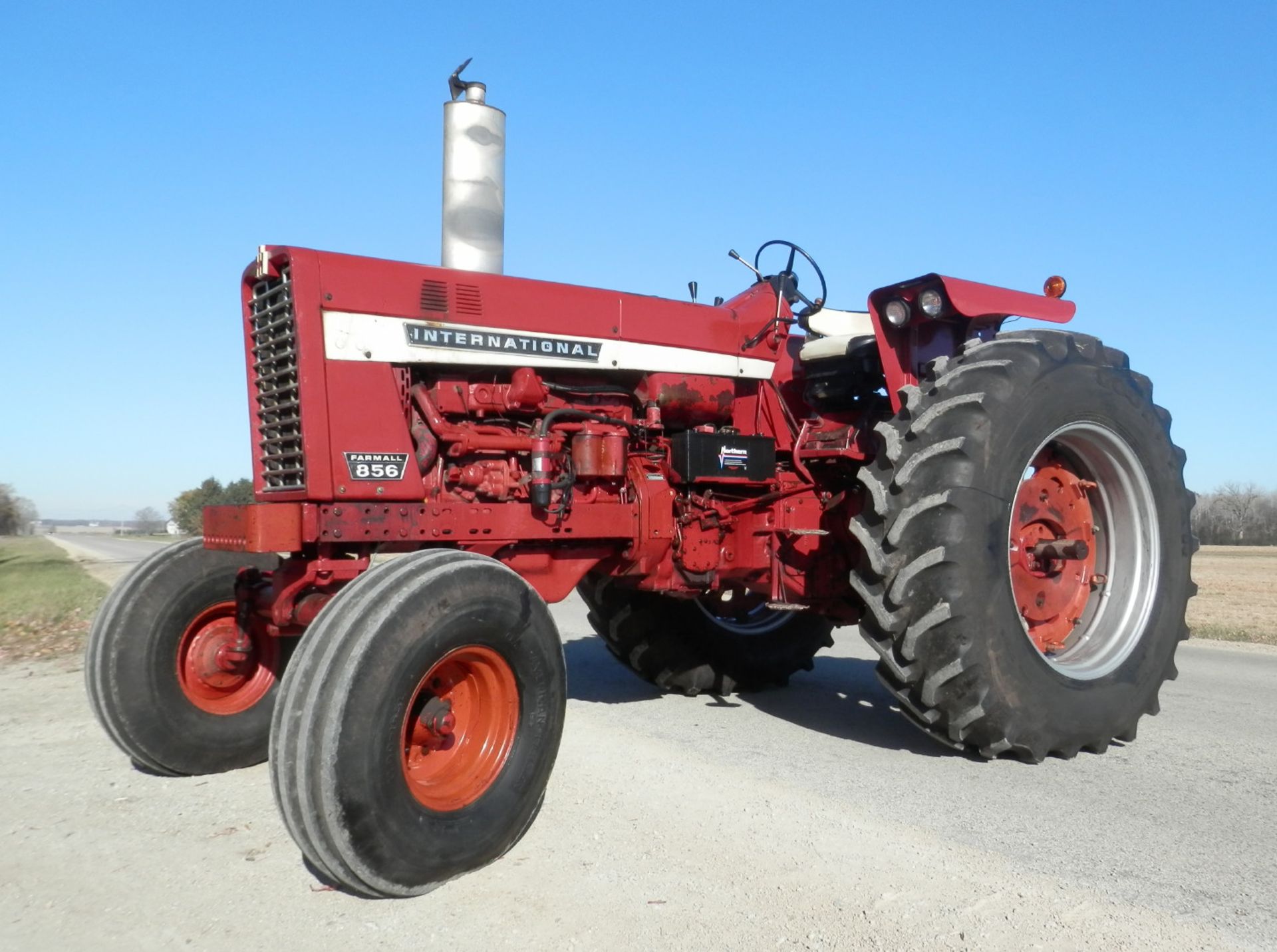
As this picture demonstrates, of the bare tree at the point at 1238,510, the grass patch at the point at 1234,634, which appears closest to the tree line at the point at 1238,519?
the bare tree at the point at 1238,510

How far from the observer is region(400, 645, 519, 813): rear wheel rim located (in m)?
3.57

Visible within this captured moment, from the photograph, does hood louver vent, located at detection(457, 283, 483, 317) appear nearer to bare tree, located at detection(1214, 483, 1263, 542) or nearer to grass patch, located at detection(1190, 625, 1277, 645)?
grass patch, located at detection(1190, 625, 1277, 645)

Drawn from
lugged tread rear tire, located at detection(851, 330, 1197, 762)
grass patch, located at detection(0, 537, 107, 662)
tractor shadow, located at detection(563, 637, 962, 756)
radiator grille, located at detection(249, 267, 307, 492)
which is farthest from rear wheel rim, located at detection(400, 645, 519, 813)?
grass patch, located at detection(0, 537, 107, 662)

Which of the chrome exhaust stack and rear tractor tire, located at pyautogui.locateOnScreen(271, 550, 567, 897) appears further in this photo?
the chrome exhaust stack

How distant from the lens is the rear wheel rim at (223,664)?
477 centimetres

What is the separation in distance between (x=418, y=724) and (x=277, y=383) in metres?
1.53

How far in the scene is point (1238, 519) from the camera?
6056 centimetres

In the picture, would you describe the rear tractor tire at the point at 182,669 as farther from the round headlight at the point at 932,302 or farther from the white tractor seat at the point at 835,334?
the round headlight at the point at 932,302

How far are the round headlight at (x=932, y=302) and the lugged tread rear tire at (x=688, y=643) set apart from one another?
2230 millimetres

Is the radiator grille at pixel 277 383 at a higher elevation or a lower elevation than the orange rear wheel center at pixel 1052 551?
higher

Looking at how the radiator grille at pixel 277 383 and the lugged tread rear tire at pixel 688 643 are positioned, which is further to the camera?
the lugged tread rear tire at pixel 688 643

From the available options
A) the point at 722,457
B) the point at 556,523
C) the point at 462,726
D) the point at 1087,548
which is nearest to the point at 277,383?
the point at 556,523

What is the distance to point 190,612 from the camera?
15.6ft

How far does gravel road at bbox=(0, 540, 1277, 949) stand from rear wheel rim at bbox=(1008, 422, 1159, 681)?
56 cm
